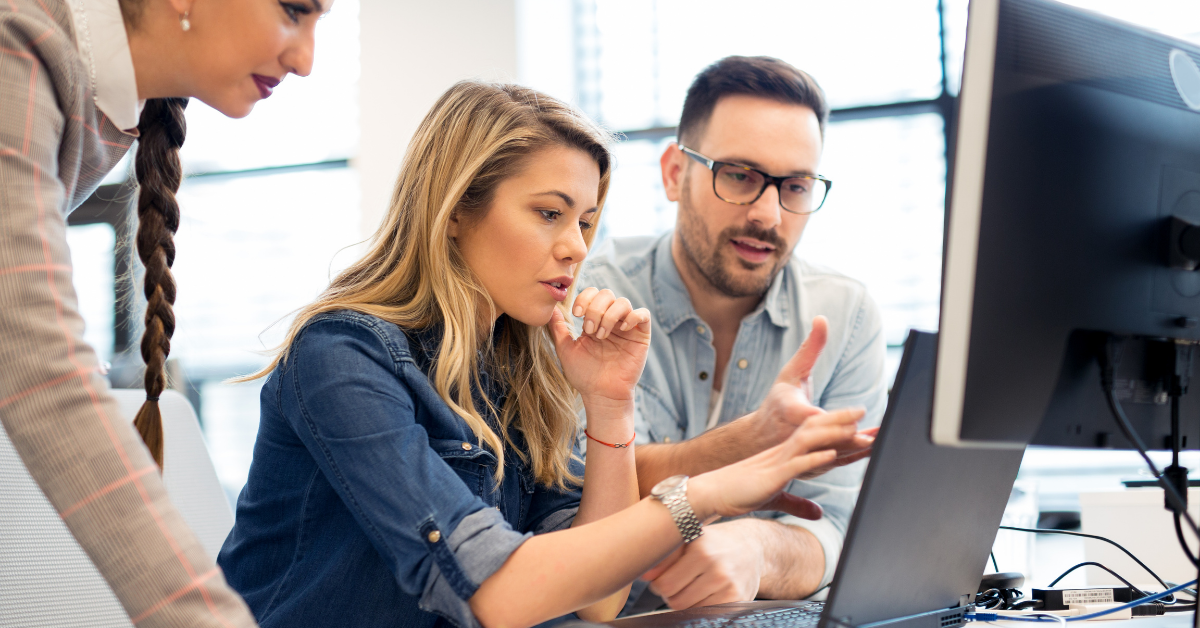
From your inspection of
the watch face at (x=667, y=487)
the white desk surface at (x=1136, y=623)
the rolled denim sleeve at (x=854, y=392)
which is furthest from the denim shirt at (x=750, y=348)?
the watch face at (x=667, y=487)

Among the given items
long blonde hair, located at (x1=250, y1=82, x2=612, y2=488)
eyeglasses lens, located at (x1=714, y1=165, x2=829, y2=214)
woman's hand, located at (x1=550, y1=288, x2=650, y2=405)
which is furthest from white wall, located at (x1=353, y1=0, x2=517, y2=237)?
woman's hand, located at (x1=550, y1=288, x2=650, y2=405)

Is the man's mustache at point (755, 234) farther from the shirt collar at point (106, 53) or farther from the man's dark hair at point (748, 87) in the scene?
the shirt collar at point (106, 53)

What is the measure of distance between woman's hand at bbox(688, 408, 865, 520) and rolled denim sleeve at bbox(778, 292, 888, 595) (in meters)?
0.84

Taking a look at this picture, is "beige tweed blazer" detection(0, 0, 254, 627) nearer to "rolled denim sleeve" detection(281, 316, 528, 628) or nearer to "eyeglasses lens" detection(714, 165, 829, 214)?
"rolled denim sleeve" detection(281, 316, 528, 628)

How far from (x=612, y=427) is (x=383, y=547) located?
0.41 metres

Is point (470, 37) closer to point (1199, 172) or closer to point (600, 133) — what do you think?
point (600, 133)

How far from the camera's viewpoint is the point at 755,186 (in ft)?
5.74

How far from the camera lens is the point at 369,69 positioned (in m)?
2.97

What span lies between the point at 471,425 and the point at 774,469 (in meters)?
0.42

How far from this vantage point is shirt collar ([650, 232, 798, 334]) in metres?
1.79

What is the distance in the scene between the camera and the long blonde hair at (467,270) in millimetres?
1094

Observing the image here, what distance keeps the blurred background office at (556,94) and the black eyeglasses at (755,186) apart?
1.06 meters

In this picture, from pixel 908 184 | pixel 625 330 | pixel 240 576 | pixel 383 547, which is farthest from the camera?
pixel 908 184

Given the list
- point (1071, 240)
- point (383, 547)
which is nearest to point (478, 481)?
point (383, 547)
